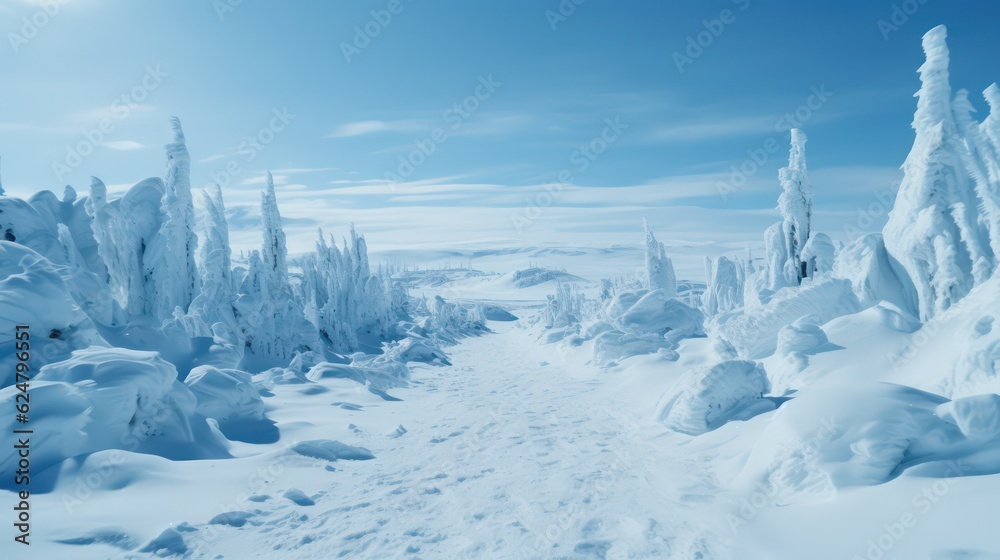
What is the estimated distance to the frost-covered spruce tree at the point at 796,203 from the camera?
1795 cm

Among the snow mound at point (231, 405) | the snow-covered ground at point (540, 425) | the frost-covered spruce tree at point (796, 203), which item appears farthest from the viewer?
the frost-covered spruce tree at point (796, 203)

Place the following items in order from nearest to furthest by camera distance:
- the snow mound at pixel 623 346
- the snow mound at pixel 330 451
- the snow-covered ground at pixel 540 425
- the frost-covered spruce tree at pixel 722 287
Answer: the snow-covered ground at pixel 540 425 → the snow mound at pixel 330 451 → the snow mound at pixel 623 346 → the frost-covered spruce tree at pixel 722 287

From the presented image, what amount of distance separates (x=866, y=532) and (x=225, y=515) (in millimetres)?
7255

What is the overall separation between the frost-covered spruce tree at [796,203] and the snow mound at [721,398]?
38.9 ft

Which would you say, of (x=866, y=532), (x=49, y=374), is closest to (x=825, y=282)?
(x=866, y=532)

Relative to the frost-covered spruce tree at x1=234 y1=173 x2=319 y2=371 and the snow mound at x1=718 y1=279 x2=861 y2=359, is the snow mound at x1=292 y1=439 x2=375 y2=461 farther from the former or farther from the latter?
the frost-covered spruce tree at x1=234 y1=173 x2=319 y2=371

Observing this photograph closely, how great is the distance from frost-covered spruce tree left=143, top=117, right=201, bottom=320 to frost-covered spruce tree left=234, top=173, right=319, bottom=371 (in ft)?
11.6

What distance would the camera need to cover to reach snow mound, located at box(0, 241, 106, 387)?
25.8 ft

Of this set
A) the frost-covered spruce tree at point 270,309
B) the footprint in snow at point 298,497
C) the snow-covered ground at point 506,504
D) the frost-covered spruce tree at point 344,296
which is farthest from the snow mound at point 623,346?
the frost-covered spruce tree at point 344,296

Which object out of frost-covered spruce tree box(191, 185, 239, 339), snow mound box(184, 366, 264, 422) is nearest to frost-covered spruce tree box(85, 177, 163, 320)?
frost-covered spruce tree box(191, 185, 239, 339)

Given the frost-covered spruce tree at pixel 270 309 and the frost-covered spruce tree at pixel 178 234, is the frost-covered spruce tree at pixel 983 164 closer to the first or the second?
the frost-covered spruce tree at pixel 178 234

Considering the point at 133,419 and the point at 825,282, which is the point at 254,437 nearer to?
the point at 133,419

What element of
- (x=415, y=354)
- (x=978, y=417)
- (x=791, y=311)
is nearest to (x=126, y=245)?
(x=415, y=354)

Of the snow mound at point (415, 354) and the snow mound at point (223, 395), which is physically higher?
the snow mound at point (223, 395)
